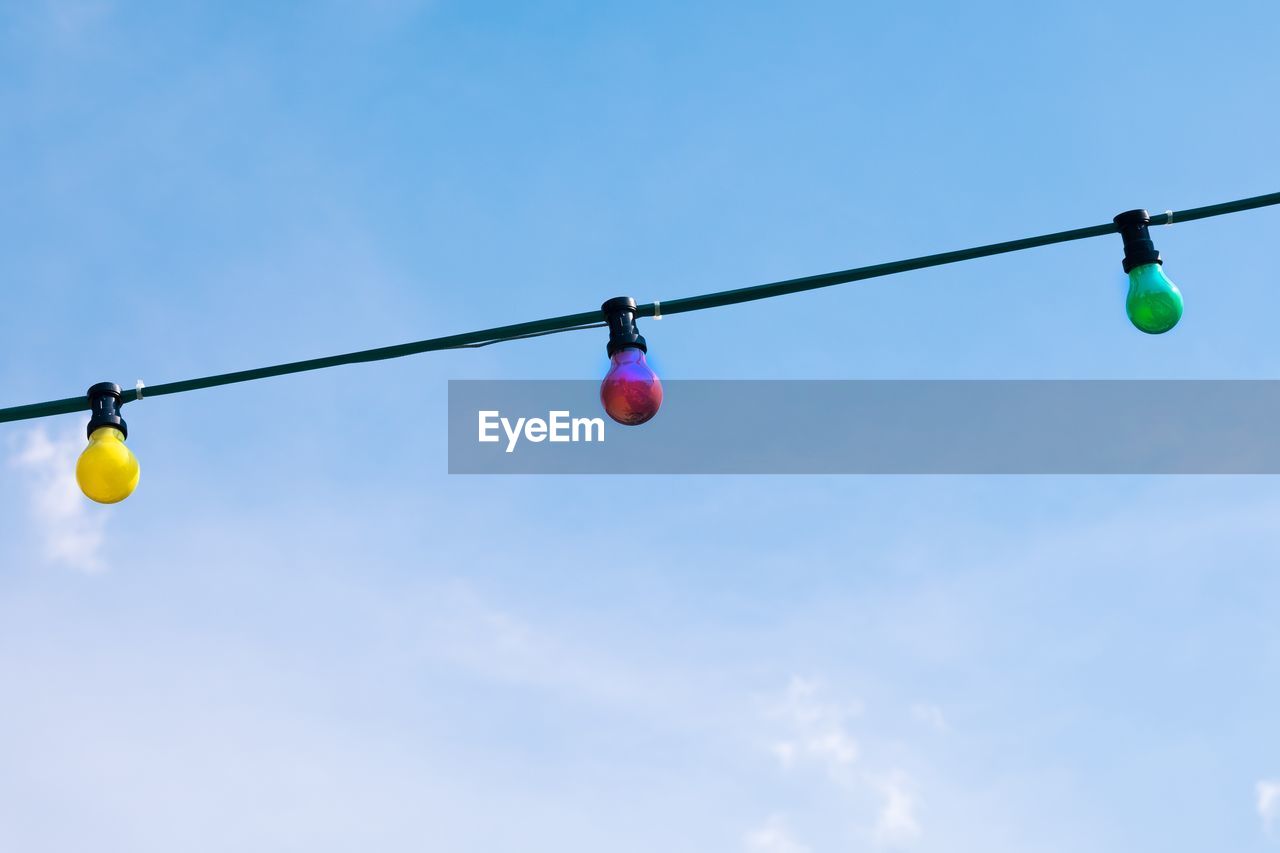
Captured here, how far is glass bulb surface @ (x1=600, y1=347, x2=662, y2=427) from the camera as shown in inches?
288

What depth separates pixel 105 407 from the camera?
316 inches

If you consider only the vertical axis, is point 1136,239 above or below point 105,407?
above

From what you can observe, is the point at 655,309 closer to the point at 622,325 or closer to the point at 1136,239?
the point at 622,325

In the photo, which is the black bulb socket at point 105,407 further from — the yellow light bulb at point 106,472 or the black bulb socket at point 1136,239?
the black bulb socket at point 1136,239

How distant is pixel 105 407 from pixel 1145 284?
550 cm

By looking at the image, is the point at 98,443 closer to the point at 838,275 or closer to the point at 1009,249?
the point at 838,275

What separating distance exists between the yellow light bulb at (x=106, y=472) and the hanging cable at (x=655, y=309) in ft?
1.48

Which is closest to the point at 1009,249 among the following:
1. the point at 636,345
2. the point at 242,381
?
the point at 636,345

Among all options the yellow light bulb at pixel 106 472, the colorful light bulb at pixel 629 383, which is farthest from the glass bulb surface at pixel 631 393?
the yellow light bulb at pixel 106 472

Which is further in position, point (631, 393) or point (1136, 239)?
point (1136, 239)

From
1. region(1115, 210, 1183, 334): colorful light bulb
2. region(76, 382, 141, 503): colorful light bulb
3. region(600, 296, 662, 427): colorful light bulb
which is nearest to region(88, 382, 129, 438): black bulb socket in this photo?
region(76, 382, 141, 503): colorful light bulb

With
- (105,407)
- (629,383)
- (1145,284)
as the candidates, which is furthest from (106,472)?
(1145,284)

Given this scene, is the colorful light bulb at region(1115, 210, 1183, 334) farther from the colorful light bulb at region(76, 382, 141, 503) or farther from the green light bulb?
the colorful light bulb at region(76, 382, 141, 503)

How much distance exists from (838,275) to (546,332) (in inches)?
59.2
